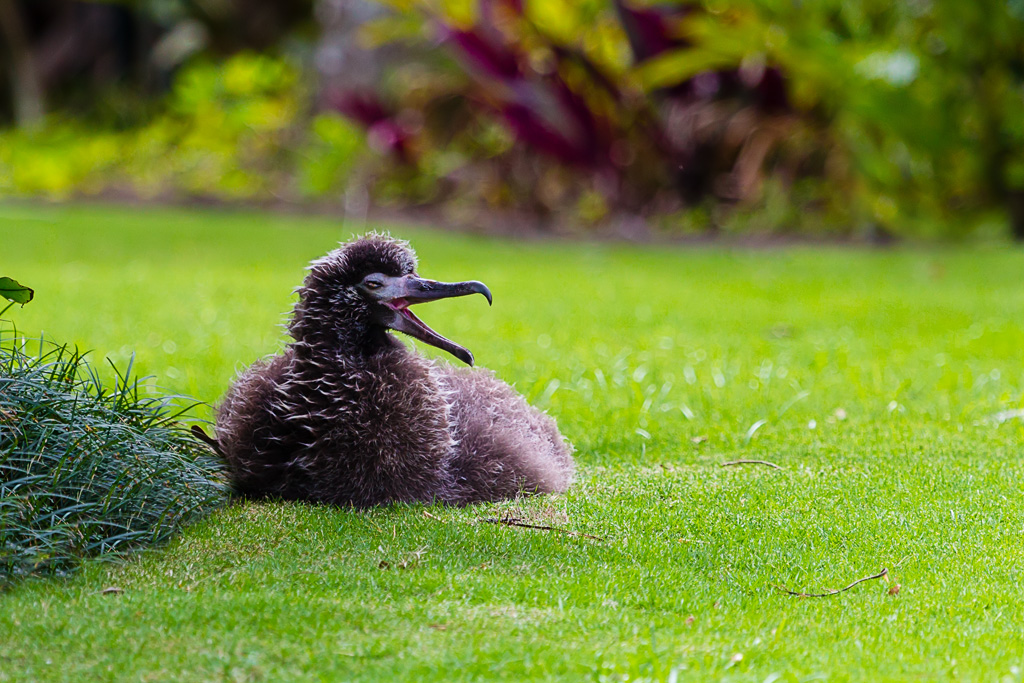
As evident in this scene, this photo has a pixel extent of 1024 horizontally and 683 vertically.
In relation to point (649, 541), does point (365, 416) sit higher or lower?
higher

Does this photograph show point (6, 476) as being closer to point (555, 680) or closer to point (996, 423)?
point (555, 680)

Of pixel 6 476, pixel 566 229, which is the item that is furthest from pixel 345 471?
pixel 566 229

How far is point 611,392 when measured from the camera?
557cm

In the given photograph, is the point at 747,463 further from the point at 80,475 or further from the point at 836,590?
the point at 80,475

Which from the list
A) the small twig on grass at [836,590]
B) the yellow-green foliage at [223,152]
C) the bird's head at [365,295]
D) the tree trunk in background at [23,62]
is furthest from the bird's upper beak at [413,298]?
the tree trunk in background at [23,62]

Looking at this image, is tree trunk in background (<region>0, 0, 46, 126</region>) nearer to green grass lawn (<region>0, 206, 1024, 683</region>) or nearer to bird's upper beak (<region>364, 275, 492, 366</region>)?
green grass lawn (<region>0, 206, 1024, 683</region>)

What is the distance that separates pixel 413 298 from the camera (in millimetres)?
3930

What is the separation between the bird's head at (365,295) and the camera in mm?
3910

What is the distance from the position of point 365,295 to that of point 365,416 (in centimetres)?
38

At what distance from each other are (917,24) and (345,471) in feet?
27.7

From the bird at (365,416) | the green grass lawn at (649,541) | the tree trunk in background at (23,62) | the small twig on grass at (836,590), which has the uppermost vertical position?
the tree trunk in background at (23,62)

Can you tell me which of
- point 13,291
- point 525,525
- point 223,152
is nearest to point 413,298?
point 525,525

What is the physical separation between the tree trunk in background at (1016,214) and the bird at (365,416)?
7.77m

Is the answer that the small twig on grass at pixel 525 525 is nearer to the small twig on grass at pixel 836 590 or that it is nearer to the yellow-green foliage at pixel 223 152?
the small twig on grass at pixel 836 590
